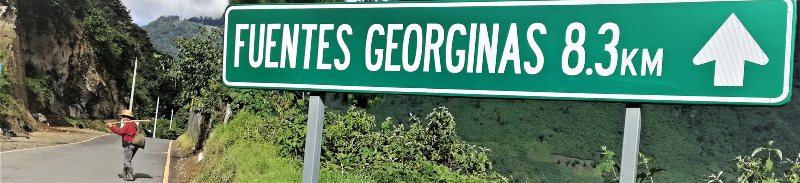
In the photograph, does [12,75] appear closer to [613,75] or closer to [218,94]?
[218,94]

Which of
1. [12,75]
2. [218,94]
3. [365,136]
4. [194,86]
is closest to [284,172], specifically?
[365,136]

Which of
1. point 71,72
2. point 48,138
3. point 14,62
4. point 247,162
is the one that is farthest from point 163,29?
point 247,162

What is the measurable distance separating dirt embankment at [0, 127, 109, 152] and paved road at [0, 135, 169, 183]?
0.66m

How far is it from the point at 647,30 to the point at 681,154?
34.7ft

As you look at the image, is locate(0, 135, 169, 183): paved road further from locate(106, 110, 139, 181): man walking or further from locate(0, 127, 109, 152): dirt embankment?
locate(0, 127, 109, 152): dirt embankment

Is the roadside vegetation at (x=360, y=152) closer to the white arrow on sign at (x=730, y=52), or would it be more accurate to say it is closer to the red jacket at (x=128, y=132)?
the red jacket at (x=128, y=132)

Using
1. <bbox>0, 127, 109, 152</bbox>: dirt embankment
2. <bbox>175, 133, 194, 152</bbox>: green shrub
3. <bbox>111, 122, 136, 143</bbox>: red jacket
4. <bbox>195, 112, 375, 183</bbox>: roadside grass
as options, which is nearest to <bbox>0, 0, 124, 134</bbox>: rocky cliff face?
<bbox>0, 127, 109, 152</bbox>: dirt embankment

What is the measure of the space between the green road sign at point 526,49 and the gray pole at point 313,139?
8 cm

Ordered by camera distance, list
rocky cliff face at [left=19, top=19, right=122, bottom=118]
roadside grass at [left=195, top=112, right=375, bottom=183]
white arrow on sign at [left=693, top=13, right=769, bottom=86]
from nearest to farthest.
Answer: white arrow on sign at [left=693, top=13, right=769, bottom=86] < roadside grass at [left=195, top=112, right=375, bottom=183] < rocky cliff face at [left=19, top=19, right=122, bottom=118]

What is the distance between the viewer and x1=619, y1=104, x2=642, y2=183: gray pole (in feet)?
4.86

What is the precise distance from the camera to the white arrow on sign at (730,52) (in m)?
1.42

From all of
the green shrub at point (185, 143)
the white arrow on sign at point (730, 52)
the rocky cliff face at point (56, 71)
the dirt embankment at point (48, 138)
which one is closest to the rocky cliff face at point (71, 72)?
the rocky cliff face at point (56, 71)

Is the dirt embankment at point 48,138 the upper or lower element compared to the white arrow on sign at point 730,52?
lower

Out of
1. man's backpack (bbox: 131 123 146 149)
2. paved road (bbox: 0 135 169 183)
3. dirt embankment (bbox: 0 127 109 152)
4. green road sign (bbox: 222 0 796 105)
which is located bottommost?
dirt embankment (bbox: 0 127 109 152)
